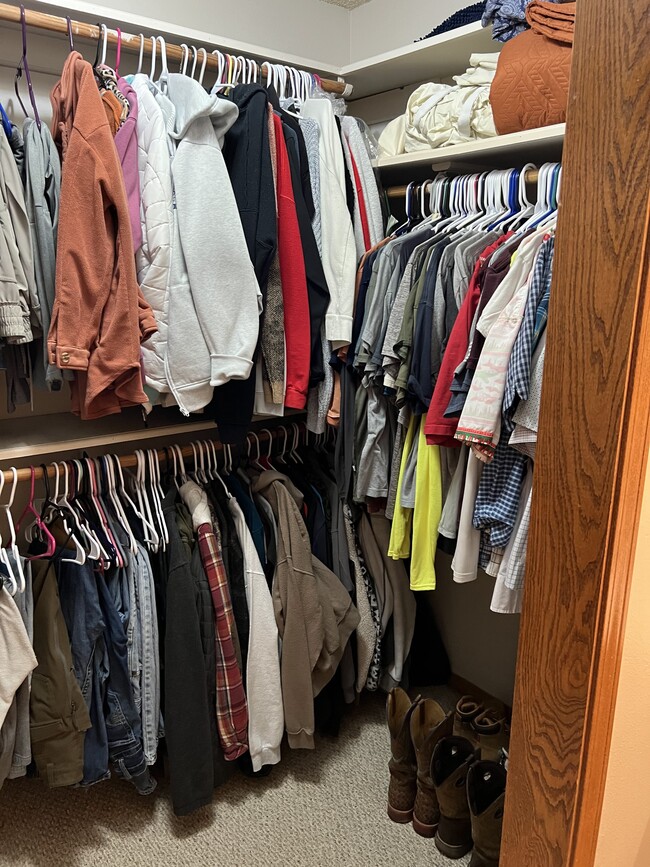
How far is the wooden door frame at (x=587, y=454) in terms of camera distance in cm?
72

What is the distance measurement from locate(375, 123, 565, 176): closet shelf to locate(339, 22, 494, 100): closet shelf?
0.93 feet

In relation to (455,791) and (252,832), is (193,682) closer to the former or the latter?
(252,832)

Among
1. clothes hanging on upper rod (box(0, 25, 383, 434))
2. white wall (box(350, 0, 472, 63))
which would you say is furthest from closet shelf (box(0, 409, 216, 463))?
white wall (box(350, 0, 472, 63))

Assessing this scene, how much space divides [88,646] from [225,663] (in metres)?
0.34

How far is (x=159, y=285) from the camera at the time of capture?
1.56 metres

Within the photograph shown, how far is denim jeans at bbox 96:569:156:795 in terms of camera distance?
5.59ft

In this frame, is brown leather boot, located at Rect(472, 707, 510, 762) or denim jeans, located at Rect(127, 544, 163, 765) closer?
denim jeans, located at Rect(127, 544, 163, 765)

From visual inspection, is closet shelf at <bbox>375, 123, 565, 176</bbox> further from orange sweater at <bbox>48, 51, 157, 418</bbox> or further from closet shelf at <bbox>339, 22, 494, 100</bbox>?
orange sweater at <bbox>48, 51, 157, 418</bbox>

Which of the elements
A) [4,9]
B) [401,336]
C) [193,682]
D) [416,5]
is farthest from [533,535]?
[416,5]

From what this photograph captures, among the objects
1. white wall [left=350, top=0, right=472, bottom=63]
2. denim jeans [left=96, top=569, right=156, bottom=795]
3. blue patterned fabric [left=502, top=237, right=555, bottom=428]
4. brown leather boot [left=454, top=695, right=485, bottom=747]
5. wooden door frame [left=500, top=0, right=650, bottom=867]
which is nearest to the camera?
wooden door frame [left=500, top=0, right=650, bottom=867]

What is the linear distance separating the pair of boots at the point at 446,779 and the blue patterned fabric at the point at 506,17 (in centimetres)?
170

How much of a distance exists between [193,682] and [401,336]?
99 cm

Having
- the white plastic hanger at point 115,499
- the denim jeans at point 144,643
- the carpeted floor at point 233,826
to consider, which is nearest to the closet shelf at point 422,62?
the white plastic hanger at point 115,499

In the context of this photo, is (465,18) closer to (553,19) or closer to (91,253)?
(553,19)
